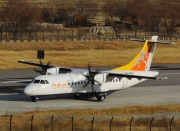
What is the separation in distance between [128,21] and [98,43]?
46.8 m

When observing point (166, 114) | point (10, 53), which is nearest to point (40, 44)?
point (10, 53)

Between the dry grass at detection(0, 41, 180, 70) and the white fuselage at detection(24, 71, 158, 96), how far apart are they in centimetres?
2877

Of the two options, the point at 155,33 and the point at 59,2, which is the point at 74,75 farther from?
the point at 59,2

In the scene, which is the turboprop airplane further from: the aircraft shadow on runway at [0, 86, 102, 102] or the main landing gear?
the aircraft shadow on runway at [0, 86, 102, 102]

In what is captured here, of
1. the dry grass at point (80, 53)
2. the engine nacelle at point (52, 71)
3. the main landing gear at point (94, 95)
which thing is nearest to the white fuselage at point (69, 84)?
the main landing gear at point (94, 95)

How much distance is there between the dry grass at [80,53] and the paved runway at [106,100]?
21.1 metres

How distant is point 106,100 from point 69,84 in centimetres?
436

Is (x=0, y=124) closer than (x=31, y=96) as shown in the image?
Yes

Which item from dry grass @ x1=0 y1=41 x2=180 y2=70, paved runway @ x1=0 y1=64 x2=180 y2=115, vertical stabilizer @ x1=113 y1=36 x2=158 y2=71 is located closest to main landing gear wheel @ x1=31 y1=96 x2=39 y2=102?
paved runway @ x1=0 y1=64 x2=180 y2=115

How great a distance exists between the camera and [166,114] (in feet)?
160

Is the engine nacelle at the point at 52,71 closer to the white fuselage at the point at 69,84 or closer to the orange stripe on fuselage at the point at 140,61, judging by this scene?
the white fuselage at the point at 69,84

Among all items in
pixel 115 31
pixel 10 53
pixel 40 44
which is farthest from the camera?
pixel 115 31

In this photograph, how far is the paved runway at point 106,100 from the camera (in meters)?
51.4

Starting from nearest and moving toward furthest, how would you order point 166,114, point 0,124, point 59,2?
point 0,124 → point 166,114 → point 59,2
